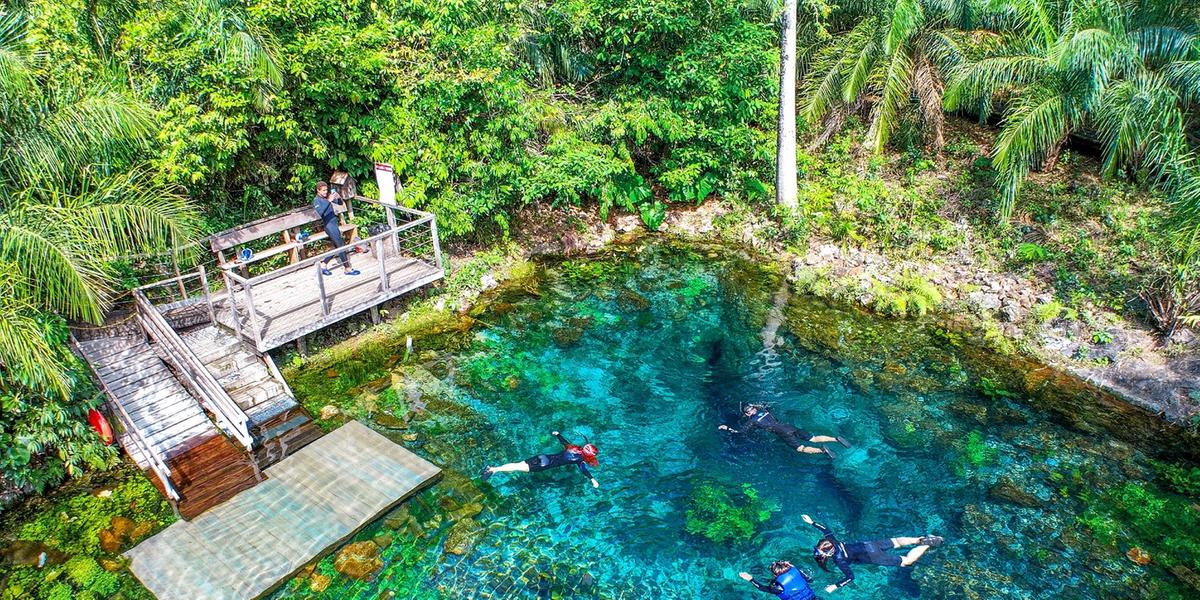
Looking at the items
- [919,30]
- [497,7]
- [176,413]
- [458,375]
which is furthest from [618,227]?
[176,413]

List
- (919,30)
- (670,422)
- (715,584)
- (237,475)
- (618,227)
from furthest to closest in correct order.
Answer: (618,227) < (919,30) < (670,422) < (237,475) < (715,584)

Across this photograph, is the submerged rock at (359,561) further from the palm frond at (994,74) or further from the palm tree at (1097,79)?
the palm frond at (994,74)

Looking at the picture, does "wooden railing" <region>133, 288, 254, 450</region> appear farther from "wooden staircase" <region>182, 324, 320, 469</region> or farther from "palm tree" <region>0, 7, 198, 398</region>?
"palm tree" <region>0, 7, 198, 398</region>

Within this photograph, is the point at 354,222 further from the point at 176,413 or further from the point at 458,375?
the point at 176,413

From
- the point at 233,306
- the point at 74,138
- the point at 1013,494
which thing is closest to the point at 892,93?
the point at 1013,494

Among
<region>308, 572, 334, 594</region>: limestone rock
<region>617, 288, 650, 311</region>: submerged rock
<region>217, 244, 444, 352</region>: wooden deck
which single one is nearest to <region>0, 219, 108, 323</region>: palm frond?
<region>217, 244, 444, 352</region>: wooden deck

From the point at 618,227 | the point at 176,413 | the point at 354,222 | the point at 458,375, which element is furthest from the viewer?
the point at 618,227

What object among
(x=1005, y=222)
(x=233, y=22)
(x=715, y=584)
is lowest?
(x=715, y=584)
